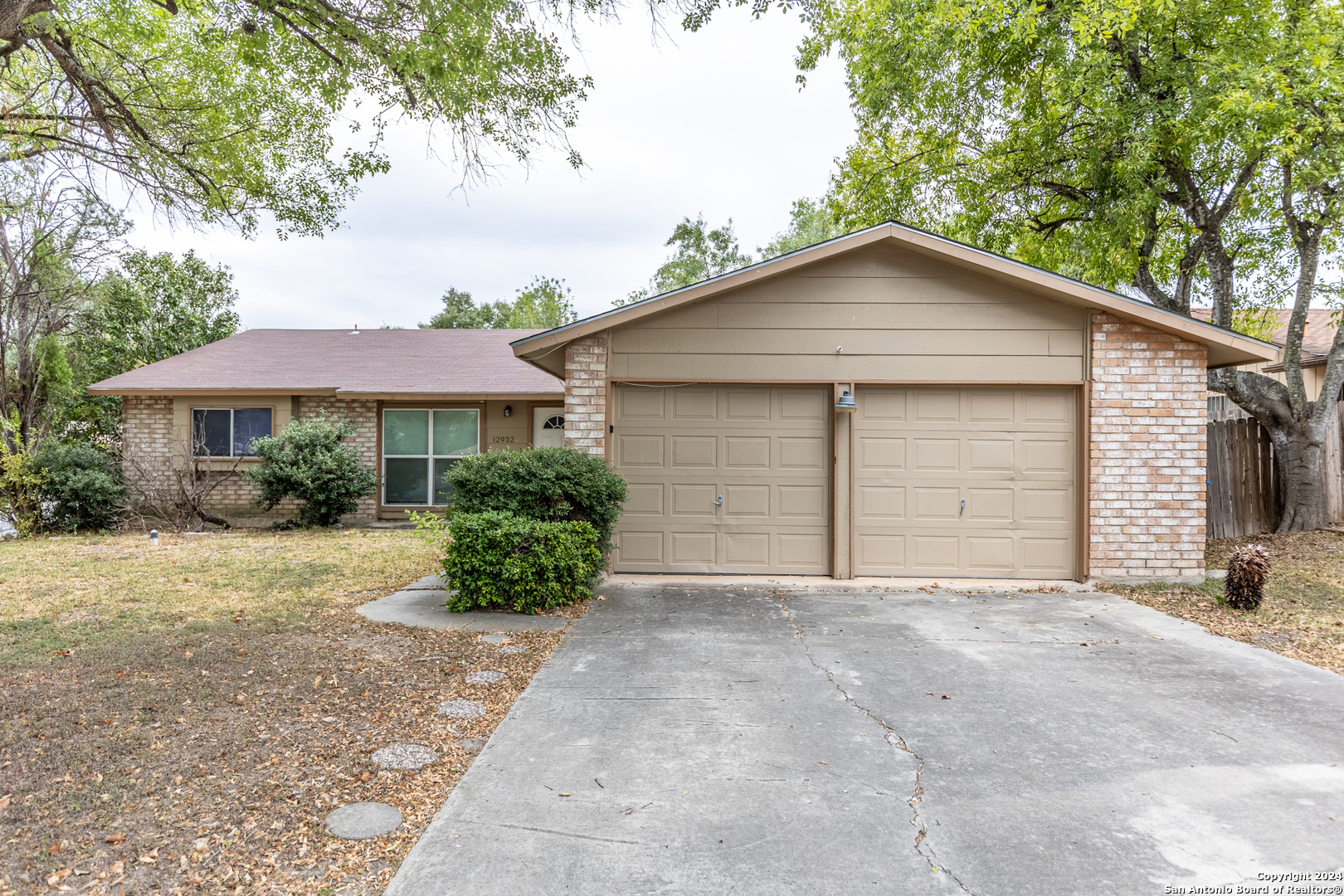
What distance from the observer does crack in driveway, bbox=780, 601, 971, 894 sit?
2.67m

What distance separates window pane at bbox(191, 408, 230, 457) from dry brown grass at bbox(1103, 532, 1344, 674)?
1438 cm

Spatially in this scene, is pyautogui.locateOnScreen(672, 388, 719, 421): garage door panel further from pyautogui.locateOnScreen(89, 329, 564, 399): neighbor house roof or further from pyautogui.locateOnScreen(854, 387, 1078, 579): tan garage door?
pyautogui.locateOnScreen(89, 329, 564, 399): neighbor house roof

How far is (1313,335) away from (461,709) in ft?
65.1

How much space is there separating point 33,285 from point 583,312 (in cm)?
2626

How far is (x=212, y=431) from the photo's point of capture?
44.3 ft

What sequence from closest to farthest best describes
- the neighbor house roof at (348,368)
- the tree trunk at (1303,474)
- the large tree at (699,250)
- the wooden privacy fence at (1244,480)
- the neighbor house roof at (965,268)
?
the neighbor house roof at (965,268), the tree trunk at (1303,474), the wooden privacy fence at (1244,480), the neighbor house roof at (348,368), the large tree at (699,250)

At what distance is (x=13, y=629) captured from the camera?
5809mm

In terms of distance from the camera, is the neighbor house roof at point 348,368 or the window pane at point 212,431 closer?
the neighbor house roof at point 348,368

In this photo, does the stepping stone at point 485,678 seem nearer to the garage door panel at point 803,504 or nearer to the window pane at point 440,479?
the garage door panel at point 803,504

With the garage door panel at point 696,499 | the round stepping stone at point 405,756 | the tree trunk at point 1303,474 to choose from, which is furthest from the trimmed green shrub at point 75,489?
the tree trunk at point 1303,474

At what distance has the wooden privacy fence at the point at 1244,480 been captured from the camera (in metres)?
10.4

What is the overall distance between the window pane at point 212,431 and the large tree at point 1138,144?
12.4 meters

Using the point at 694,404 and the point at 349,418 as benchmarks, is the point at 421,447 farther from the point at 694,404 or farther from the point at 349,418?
the point at 694,404

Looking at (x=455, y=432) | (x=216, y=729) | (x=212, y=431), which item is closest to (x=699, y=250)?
(x=455, y=432)
